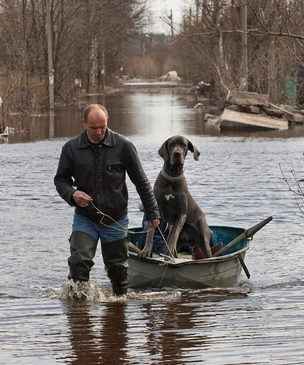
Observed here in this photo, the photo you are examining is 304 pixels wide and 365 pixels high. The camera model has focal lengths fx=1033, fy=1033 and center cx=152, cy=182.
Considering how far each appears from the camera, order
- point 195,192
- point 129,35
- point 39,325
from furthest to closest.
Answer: point 129,35, point 195,192, point 39,325

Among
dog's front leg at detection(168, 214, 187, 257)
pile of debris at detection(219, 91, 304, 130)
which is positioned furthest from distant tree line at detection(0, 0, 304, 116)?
dog's front leg at detection(168, 214, 187, 257)

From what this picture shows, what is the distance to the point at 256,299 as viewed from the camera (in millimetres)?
10070

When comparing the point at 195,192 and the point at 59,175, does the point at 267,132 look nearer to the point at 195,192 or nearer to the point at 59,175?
the point at 195,192

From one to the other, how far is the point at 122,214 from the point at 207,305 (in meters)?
1.35

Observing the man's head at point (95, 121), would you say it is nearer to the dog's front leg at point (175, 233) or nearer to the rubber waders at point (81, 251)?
the rubber waders at point (81, 251)

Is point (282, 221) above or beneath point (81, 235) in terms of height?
beneath

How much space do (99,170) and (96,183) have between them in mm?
118

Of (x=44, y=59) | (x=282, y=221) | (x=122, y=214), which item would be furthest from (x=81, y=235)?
(x=44, y=59)

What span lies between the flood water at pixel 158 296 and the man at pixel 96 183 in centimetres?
70

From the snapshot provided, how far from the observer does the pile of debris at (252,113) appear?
125ft

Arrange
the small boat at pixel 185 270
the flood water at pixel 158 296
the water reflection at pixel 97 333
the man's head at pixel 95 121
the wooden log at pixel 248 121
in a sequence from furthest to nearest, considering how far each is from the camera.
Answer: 1. the wooden log at pixel 248 121
2. the small boat at pixel 185 270
3. the man's head at pixel 95 121
4. the flood water at pixel 158 296
5. the water reflection at pixel 97 333

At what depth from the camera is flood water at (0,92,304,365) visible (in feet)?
24.8

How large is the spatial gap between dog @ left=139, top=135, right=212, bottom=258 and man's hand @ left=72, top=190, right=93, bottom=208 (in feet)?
6.01

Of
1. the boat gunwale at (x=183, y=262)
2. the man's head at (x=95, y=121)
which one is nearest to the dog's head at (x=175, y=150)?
the boat gunwale at (x=183, y=262)
